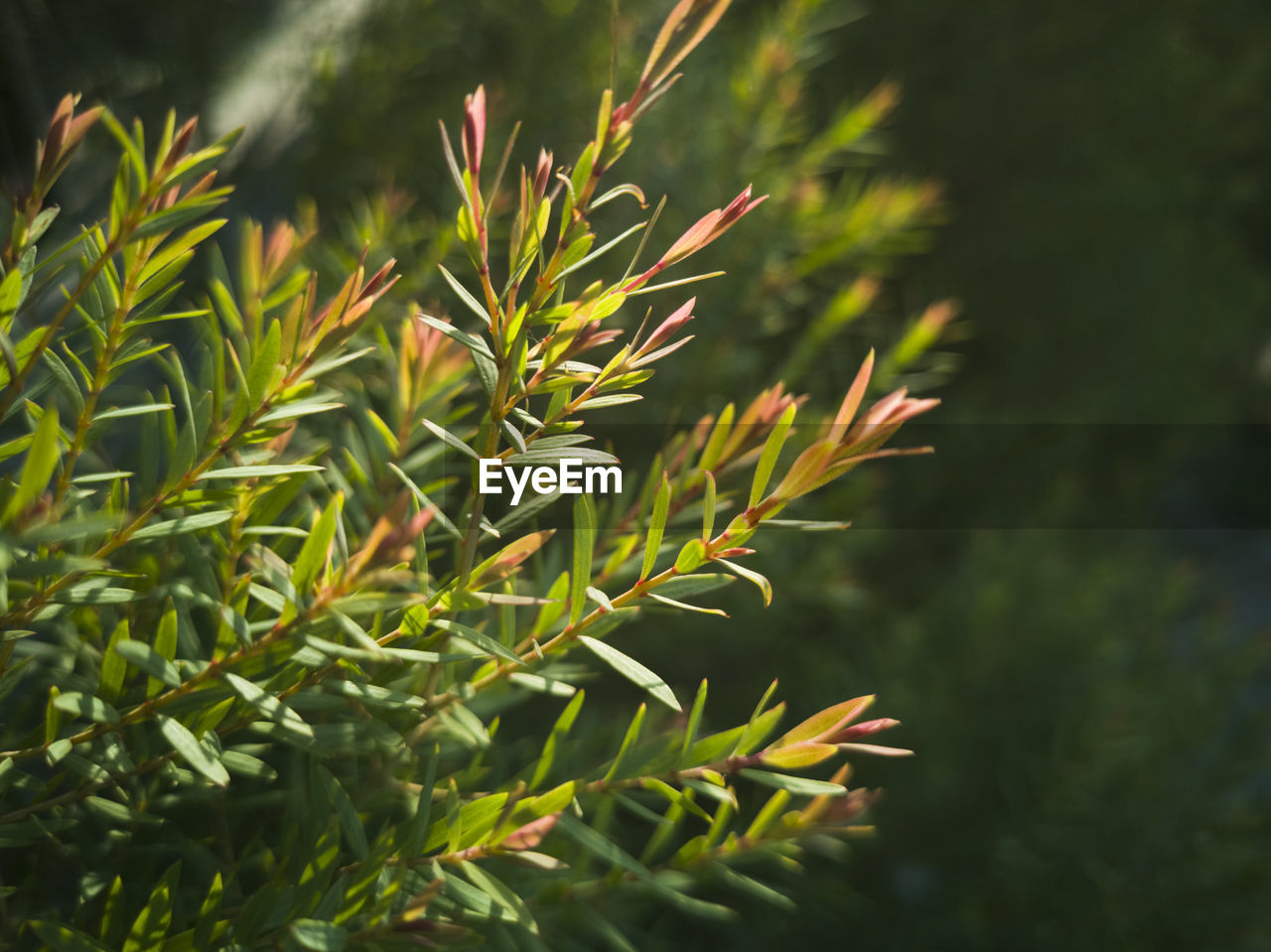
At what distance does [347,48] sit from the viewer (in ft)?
2.79

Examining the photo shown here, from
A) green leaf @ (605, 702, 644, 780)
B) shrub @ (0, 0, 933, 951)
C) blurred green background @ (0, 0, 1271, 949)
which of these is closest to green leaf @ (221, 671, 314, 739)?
shrub @ (0, 0, 933, 951)

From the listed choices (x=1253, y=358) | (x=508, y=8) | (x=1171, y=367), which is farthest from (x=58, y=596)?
(x=1253, y=358)

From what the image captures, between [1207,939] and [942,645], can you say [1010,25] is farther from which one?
[1207,939]

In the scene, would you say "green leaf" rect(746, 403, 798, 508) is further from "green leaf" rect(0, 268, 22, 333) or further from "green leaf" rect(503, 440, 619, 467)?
"green leaf" rect(0, 268, 22, 333)

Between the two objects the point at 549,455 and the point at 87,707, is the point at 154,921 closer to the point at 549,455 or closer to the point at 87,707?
the point at 87,707

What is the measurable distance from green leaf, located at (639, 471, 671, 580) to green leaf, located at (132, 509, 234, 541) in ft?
0.44

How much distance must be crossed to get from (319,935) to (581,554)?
0.42 feet

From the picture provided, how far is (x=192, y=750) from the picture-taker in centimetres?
24

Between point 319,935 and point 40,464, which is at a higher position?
point 40,464

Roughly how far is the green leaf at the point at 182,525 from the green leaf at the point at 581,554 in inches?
4.4

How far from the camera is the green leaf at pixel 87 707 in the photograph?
228mm

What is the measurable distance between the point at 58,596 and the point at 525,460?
14 cm

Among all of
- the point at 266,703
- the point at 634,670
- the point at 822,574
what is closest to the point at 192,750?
the point at 266,703

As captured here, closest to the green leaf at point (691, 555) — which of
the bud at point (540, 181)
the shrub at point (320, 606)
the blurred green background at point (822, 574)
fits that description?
the shrub at point (320, 606)
